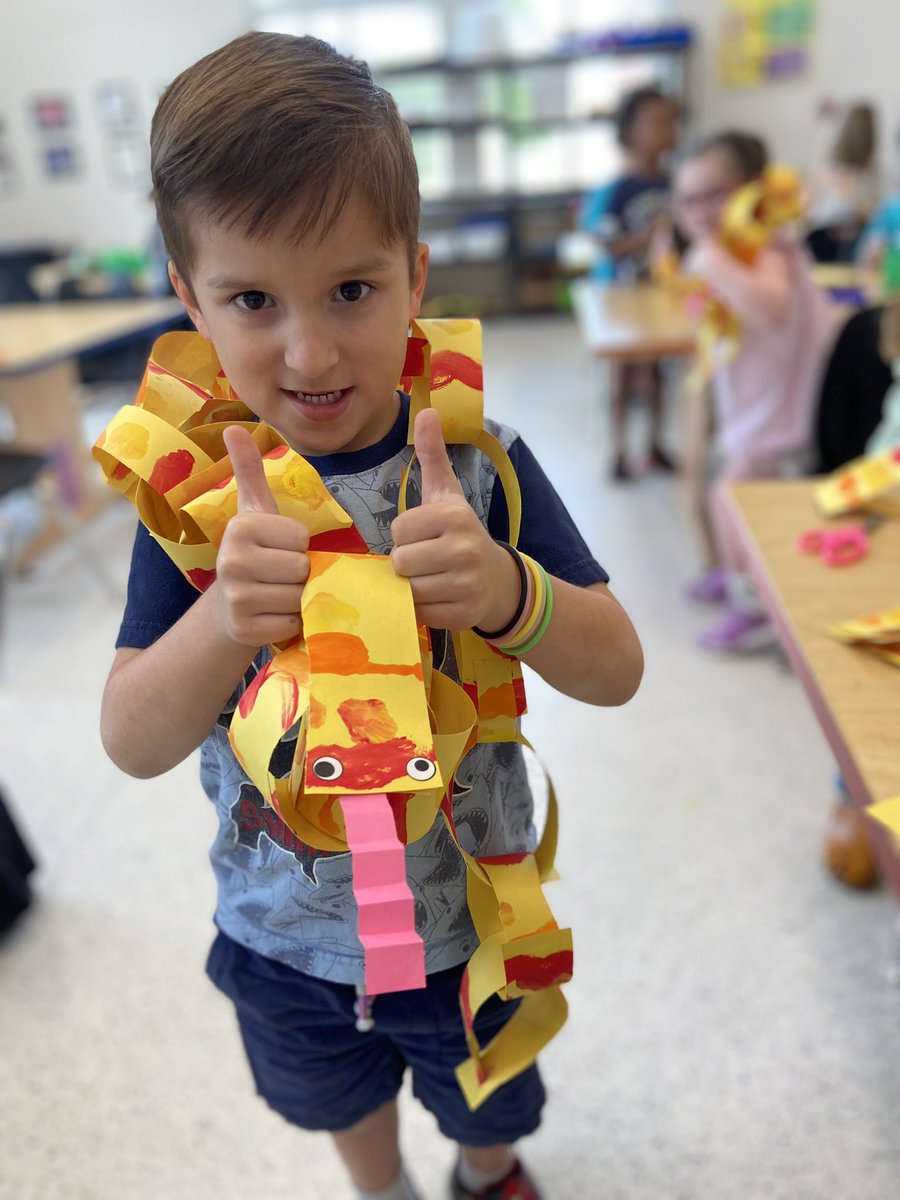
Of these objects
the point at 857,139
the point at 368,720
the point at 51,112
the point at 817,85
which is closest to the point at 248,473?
the point at 368,720

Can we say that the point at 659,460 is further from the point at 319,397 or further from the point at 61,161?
the point at 61,161

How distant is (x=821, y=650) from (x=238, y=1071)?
3.28 ft

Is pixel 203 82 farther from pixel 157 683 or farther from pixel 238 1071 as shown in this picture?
pixel 238 1071

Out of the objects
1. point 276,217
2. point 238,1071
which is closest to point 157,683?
point 276,217

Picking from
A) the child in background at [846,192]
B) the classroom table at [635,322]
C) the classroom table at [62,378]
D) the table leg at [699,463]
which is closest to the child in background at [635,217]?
the classroom table at [635,322]

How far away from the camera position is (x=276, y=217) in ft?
1.74

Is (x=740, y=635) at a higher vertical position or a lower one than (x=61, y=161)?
lower

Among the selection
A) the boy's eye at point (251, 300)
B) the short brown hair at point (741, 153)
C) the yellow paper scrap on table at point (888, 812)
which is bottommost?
the yellow paper scrap on table at point (888, 812)

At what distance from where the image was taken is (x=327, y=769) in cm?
50

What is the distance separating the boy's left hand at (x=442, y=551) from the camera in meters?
0.53

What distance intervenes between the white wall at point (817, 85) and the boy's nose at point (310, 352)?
17.9ft

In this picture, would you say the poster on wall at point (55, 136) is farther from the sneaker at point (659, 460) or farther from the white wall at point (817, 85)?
the sneaker at point (659, 460)

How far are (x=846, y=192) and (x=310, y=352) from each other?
4.69 meters

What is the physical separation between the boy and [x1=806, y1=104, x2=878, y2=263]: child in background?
3.87m
